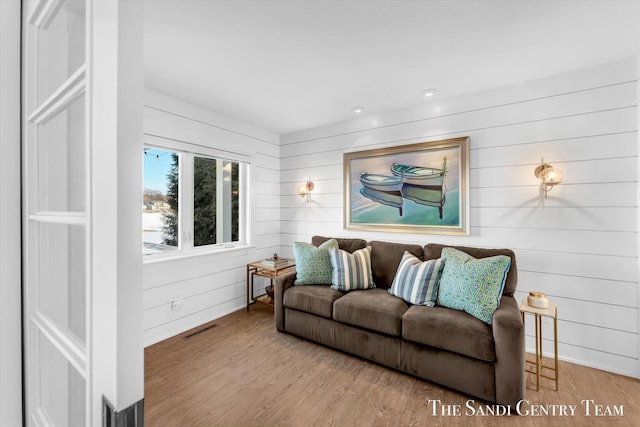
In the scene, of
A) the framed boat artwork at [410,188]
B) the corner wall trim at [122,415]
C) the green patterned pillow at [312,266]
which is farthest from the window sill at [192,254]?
the corner wall trim at [122,415]

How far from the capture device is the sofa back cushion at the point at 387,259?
10.1 feet

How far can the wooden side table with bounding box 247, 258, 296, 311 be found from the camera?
3.60 m

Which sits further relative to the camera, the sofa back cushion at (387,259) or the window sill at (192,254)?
the sofa back cushion at (387,259)

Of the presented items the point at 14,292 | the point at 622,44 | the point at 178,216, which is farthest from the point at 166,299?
the point at 622,44

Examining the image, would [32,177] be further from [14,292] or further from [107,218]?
[107,218]

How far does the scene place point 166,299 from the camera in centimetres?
301

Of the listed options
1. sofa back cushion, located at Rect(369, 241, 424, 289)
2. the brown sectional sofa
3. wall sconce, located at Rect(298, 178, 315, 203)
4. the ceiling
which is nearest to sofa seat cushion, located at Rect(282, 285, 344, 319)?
the brown sectional sofa

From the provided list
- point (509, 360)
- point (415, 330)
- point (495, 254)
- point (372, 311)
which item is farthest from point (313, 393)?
point (495, 254)

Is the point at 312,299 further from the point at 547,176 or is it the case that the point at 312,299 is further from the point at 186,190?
the point at 547,176

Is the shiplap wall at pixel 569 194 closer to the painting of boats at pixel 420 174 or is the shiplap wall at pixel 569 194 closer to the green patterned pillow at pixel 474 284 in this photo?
the painting of boats at pixel 420 174

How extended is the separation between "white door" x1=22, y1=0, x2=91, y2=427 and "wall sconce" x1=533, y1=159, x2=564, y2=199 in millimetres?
3191

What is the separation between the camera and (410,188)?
332 cm

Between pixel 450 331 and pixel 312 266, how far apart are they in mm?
1515

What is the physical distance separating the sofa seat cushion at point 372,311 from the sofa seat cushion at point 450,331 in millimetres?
90
